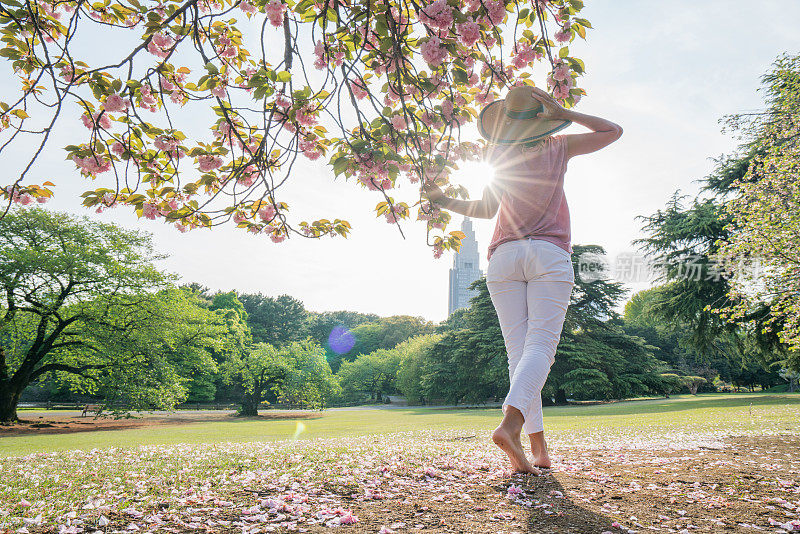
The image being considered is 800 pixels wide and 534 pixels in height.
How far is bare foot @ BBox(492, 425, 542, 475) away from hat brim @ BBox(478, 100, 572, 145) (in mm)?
1879

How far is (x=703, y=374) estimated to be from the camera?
149ft

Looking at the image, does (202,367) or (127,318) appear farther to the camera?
(202,367)

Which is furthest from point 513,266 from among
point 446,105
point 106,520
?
point 106,520

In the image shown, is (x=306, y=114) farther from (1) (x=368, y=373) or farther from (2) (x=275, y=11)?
(1) (x=368, y=373)

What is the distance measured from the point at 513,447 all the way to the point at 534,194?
1640 mm

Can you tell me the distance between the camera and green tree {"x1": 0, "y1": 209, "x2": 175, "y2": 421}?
1864 centimetres

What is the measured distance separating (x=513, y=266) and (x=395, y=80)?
1.92m

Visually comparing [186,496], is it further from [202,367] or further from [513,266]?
[202,367]

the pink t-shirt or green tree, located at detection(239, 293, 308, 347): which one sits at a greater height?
green tree, located at detection(239, 293, 308, 347)

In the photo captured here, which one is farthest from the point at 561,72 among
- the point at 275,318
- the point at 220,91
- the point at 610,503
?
the point at 275,318

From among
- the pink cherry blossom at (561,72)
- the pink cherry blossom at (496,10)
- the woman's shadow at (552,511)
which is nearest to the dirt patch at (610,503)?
the woman's shadow at (552,511)

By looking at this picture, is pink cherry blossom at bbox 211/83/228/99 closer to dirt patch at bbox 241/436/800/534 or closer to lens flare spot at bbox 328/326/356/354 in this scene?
dirt patch at bbox 241/436/800/534

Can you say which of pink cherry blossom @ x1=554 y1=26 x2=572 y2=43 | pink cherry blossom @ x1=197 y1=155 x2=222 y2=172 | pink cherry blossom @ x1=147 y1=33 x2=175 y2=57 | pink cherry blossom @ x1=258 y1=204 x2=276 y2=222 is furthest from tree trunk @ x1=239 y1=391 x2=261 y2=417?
pink cherry blossom @ x1=554 y1=26 x2=572 y2=43

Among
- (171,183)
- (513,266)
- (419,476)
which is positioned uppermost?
(171,183)
